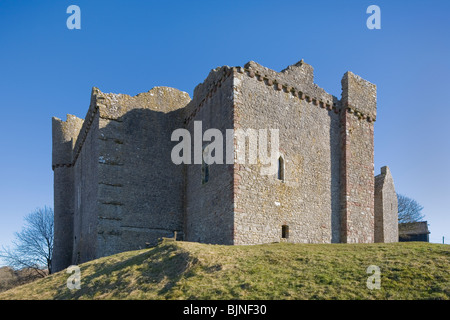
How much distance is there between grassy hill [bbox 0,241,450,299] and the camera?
868 cm

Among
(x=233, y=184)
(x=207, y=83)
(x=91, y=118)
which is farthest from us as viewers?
(x=91, y=118)

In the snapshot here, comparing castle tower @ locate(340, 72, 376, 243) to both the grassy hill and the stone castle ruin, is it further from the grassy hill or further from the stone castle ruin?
the grassy hill

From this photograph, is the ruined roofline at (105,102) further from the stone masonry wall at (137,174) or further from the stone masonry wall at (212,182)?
the stone masonry wall at (212,182)

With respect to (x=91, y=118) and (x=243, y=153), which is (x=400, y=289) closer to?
(x=243, y=153)

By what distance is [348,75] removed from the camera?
20.3 meters

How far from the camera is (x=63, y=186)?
2902 centimetres

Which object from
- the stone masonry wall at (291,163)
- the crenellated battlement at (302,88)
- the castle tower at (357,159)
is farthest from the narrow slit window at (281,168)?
the castle tower at (357,159)

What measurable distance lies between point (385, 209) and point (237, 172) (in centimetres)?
1155

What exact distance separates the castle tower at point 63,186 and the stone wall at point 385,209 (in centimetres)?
2026

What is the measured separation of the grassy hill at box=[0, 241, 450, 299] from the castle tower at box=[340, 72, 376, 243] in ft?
18.8

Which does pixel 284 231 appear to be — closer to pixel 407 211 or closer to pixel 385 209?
pixel 385 209
